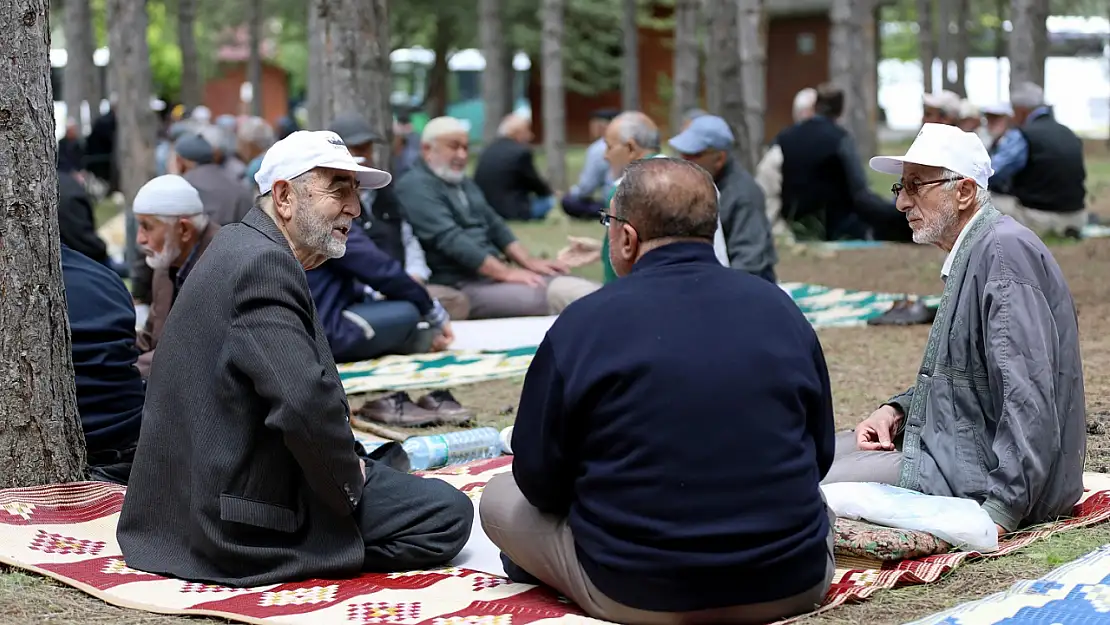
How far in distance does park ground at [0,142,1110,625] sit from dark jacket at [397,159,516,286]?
1932mm

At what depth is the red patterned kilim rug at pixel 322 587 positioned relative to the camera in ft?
13.1

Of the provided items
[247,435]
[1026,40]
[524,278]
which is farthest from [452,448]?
[1026,40]

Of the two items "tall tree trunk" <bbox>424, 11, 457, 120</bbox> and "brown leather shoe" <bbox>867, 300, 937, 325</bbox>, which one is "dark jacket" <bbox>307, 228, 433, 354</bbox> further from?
"tall tree trunk" <bbox>424, 11, 457, 120</bbox>

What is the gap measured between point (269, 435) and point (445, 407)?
9.73ft

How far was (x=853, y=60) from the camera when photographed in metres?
20.2

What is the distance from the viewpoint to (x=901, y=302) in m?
10.1

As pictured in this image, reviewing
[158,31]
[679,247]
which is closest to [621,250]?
[679,247]

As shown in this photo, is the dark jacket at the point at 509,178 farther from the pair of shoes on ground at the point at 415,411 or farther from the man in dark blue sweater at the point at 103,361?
the man in dark blue sweater at the point at 103,361

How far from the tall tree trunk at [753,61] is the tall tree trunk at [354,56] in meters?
6.75

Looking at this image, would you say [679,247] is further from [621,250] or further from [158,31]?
[158,31]

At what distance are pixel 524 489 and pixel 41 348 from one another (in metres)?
2.20

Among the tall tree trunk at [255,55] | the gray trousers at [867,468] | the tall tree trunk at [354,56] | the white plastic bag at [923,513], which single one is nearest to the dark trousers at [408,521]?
the white plastic bag at [923,513]

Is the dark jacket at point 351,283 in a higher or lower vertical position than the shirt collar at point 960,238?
lower

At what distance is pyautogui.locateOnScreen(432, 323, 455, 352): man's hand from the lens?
9172mm
